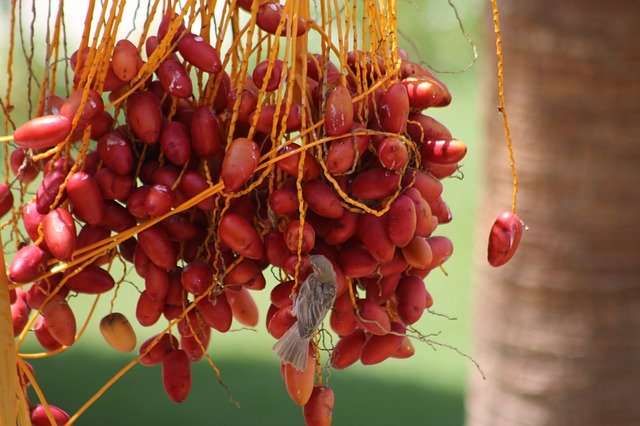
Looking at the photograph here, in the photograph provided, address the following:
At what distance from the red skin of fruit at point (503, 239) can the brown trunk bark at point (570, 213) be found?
0.92 metres

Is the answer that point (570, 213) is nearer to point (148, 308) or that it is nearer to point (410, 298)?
point (410, 298)

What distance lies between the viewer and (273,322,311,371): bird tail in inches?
40.2

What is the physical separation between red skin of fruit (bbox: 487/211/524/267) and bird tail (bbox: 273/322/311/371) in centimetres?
23

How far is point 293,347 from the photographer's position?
1024 millimetres

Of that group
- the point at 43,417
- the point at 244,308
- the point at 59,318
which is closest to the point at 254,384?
the point at 244,308

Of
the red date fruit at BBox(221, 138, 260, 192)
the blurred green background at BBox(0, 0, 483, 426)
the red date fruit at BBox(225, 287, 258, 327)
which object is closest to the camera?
the red date fruit at BBox(221, 138, 260, 192)

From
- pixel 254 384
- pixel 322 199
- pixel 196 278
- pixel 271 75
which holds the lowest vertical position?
pixel 254 384

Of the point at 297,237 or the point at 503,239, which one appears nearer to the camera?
the point at 297,237

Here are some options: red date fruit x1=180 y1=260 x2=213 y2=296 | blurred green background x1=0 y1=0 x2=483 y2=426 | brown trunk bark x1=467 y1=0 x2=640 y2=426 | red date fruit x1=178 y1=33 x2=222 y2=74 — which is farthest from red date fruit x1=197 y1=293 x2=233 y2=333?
blurred green background x1=0 y1=0 x2=483 y2=426

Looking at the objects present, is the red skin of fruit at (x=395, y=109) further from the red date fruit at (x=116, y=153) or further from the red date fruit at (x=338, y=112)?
the red date fruit at (x=116, y=153)

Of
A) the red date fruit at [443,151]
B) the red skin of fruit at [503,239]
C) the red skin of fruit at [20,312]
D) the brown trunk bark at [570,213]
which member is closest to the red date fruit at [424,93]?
the red date fruit at [443,151]

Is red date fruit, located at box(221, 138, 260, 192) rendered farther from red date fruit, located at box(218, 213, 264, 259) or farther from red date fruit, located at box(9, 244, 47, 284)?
red date fruit, located at box(9, 244, 47, 284)

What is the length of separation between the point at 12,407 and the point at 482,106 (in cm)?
143

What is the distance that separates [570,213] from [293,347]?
112cm
